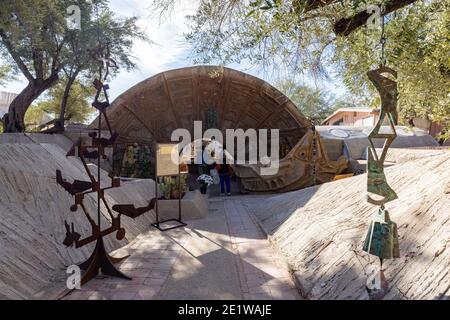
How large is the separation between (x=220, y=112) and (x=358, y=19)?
33.0ft

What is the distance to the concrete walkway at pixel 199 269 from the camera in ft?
11.0

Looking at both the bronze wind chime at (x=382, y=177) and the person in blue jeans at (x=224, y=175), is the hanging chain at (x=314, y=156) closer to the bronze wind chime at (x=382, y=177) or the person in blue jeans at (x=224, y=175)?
the person in blue jeans at (x=224, y=175)

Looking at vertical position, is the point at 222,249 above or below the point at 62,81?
below

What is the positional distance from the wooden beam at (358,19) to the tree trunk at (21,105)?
13033 mm

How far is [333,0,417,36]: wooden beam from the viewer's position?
3.52 metres

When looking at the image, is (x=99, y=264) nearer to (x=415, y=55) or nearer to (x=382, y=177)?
(x=382, y=177)

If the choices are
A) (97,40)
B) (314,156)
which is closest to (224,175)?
(314,156)

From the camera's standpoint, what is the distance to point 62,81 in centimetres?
1644

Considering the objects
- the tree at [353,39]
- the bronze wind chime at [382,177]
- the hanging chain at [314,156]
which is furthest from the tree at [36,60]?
the bronze wind chime at [382,177]
